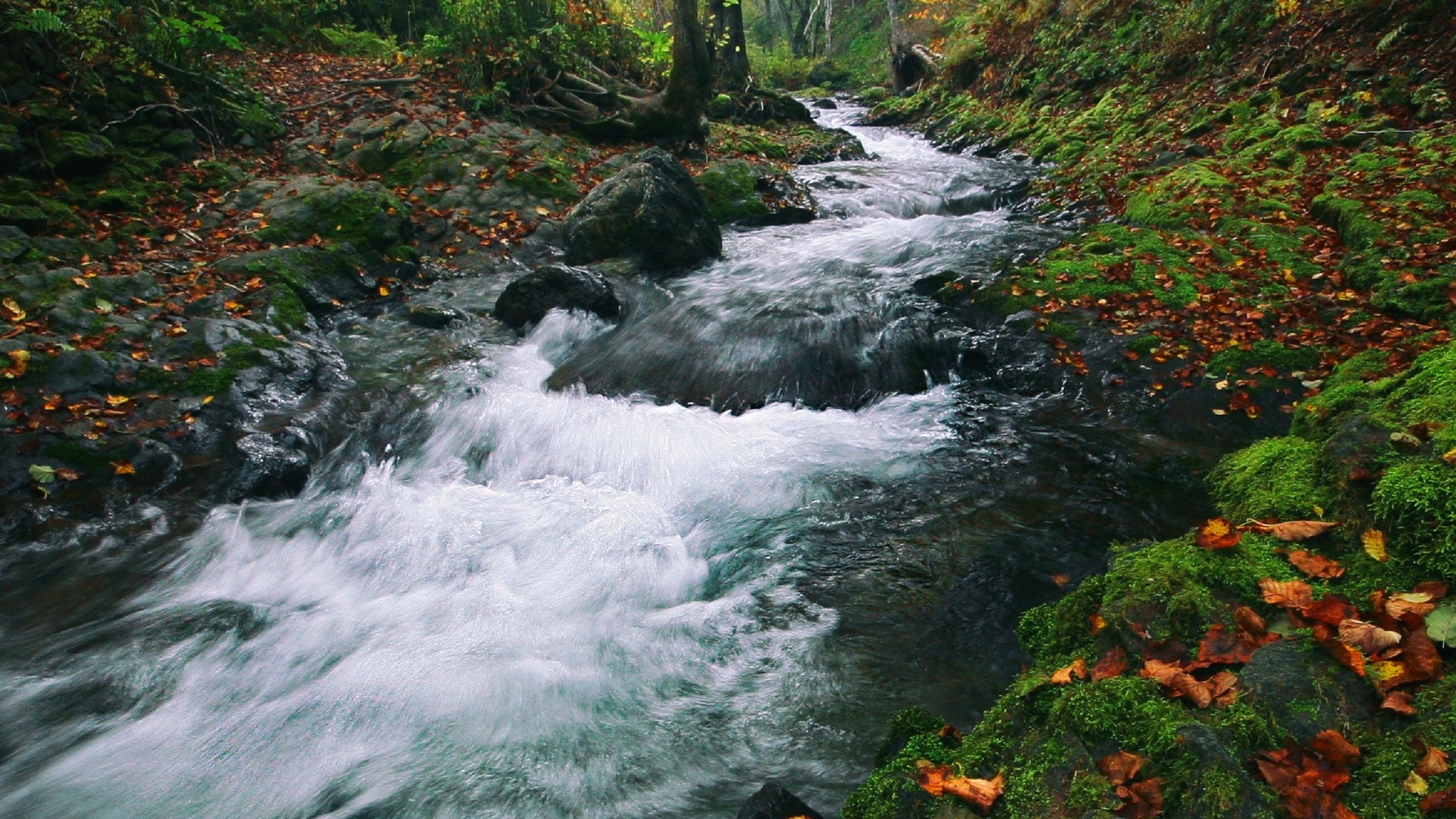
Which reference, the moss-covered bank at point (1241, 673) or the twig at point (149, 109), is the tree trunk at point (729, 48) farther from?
the moss-covered bank at point (1241, 673)

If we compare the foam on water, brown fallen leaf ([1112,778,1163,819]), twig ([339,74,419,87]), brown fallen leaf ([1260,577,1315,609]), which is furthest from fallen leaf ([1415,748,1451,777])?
twig ([339,74,419,87])

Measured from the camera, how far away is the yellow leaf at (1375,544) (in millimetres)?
2715

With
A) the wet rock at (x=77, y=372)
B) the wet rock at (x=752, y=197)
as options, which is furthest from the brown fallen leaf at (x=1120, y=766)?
the wet rock at (x=752, y=197)

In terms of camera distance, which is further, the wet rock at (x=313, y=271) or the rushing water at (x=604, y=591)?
the wet rock at (x=313, y=271)

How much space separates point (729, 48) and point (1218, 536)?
65.5ft

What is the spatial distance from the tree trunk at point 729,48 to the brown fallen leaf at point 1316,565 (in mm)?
18329

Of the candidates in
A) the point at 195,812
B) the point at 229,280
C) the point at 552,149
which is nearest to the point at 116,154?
the point at 229,280

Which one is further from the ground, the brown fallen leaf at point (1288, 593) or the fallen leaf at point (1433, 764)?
the fallen leaf at point (1433, 764)

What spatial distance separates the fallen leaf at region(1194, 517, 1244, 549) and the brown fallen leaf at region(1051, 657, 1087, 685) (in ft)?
2.79

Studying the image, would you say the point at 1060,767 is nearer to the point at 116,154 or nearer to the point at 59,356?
the point at 59,356

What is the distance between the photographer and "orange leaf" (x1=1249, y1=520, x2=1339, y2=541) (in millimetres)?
3068

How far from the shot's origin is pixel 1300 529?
3.11 meters

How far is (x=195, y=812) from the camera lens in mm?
3326

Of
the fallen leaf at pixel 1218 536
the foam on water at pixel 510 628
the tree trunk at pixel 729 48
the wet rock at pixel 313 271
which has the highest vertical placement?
the tree trunk at pixel 729 48
